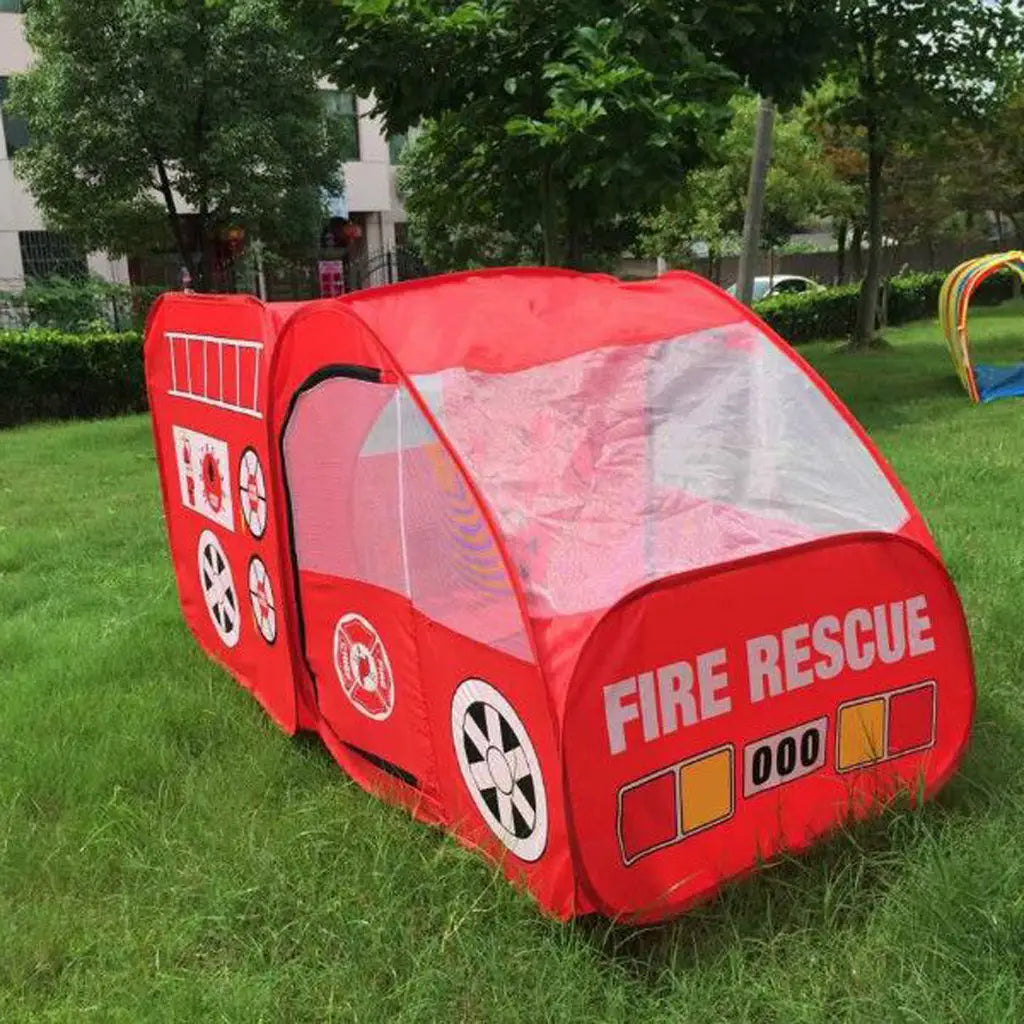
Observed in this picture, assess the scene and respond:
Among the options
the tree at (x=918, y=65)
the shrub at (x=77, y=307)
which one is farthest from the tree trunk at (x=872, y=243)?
the shrub at (x=77, y=307)

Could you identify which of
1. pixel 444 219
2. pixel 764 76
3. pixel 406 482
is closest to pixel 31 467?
pixel 444 219

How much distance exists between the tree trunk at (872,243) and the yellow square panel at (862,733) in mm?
13281

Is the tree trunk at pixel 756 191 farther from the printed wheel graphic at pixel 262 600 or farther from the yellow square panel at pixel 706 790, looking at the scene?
the yellow square panel at pixel 706 790

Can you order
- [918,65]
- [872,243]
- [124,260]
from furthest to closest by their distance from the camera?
[124,260]
[872,243]
[918,65]

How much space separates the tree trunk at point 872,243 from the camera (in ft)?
47.4

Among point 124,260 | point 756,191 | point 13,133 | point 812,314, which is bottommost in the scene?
point 812,314

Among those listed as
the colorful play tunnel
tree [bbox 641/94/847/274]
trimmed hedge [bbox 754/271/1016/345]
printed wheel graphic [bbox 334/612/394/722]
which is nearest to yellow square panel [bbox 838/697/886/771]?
printed wheel graphic [bbox 334/612/394/722]

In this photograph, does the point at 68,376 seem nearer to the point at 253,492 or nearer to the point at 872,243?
the point at 872,243

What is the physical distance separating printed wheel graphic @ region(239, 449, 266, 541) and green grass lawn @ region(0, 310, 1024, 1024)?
71 cm

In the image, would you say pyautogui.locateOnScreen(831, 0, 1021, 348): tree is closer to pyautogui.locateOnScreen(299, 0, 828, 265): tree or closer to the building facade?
pyautogui.locateOnScreen(299, 0, 828, 265): tree

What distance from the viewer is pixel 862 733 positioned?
266 centimetres

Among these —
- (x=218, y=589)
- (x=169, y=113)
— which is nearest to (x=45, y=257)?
(x=169, y=113)

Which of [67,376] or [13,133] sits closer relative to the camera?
[67,376]

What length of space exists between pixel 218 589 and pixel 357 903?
1.76m
